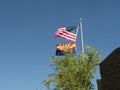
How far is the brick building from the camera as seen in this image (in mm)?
26109

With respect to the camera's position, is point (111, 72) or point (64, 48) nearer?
point (111, 72)

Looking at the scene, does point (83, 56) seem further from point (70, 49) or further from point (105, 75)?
point (105, 75)

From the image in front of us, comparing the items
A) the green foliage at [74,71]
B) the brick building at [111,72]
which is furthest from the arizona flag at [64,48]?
the brick building at [111,72]

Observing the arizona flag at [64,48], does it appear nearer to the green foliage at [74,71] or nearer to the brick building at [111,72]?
the green foliage at [74,71]

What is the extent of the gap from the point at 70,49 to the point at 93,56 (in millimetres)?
2849

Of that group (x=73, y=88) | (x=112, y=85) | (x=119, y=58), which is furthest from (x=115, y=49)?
(x=73, y=88)

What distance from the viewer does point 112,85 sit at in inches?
1047

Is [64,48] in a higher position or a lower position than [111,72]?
higher

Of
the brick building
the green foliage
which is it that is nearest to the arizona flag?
the green foliage

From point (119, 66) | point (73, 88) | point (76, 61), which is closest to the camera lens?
point (119, 66)

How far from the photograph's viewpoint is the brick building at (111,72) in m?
26.1

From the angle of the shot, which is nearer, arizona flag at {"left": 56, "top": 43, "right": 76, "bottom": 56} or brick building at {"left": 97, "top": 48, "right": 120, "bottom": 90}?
brick building at {"left": 97, "top": 48, "right": 120, "bottom": 90}

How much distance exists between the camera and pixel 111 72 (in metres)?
26.7

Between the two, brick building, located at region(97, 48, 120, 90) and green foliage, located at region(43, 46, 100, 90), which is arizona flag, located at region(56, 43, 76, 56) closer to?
green foliage, located at region(43, 46, 100, 90)
